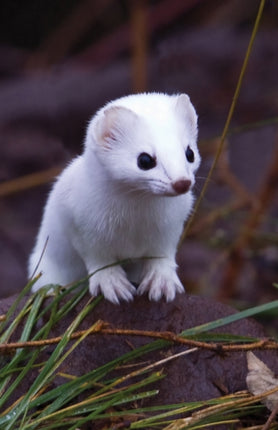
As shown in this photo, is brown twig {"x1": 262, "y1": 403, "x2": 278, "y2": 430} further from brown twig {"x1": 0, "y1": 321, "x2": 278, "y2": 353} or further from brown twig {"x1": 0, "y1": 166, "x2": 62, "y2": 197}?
brown twig {"x1": 0, "y1": 166, "x2": 62, "y2": 197}

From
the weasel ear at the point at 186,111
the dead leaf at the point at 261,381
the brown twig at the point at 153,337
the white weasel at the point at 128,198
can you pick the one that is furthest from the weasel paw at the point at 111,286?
the weasel ear at the point at 186,111

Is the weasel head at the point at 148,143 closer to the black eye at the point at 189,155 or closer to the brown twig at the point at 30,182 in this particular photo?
the black eye at the point at 189,155

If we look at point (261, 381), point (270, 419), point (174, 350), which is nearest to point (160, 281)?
point (174, 350)

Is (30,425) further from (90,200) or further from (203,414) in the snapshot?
(90,200)

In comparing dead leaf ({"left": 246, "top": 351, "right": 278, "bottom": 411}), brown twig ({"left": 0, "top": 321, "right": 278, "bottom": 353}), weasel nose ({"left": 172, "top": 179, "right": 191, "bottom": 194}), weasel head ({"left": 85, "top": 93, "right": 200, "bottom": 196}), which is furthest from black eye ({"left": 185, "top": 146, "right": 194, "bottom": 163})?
dead leaf ({"left": 246, "top": 351, "right": 278, "bottom": 411})

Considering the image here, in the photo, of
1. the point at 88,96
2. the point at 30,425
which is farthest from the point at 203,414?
the point at 88,96

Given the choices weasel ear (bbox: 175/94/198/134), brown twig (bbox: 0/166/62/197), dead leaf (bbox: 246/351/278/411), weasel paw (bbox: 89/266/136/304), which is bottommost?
brown twig (bbox: 0/166/62/197)
